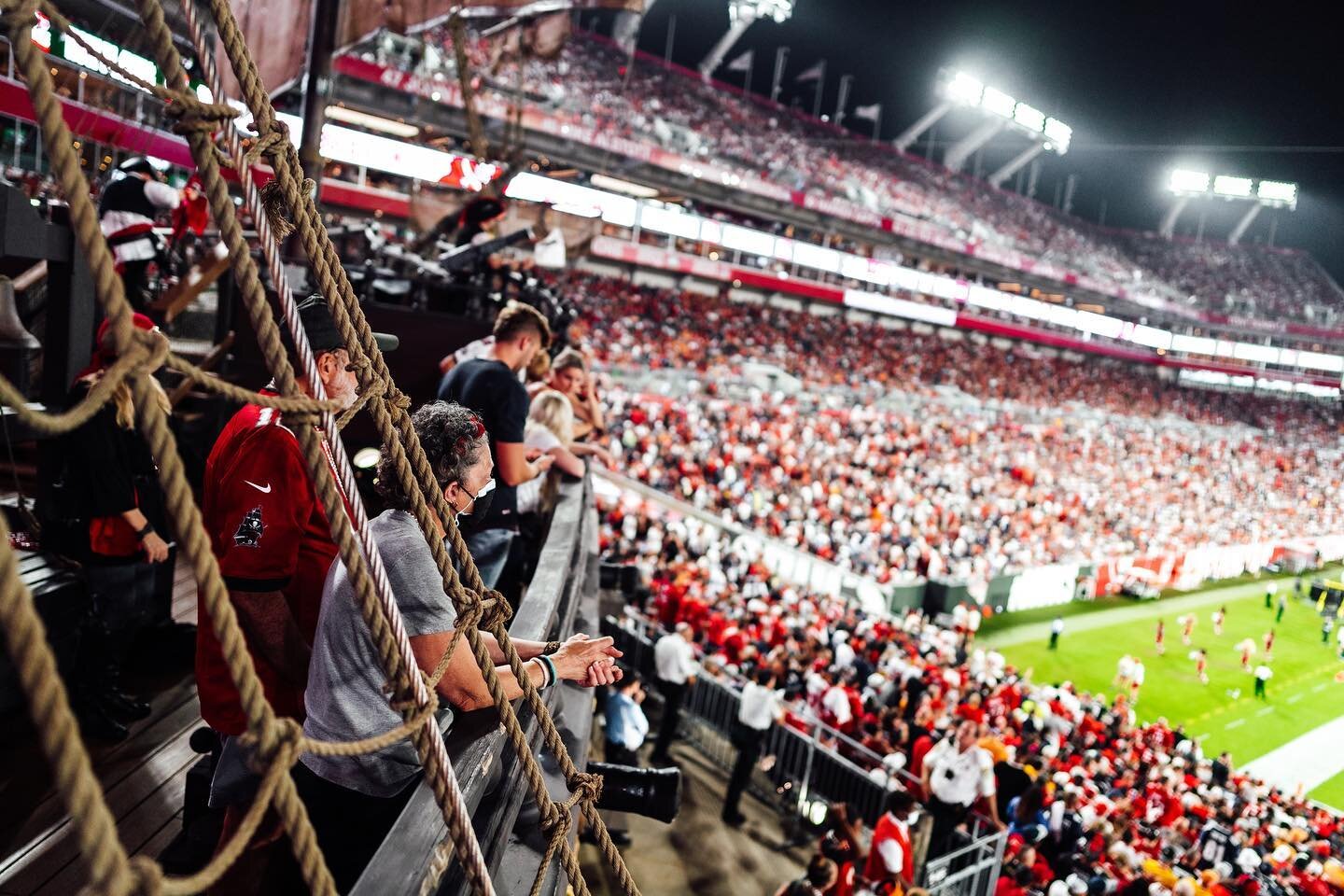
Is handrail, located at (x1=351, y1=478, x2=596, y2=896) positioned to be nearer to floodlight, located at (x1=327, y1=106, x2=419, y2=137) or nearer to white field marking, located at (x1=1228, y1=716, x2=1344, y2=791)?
white field marking, located at (x1=1228, y1=716, x2=1344, y2=791)

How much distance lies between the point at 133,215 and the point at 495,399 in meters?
2.63

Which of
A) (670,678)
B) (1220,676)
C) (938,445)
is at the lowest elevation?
(1220,676)

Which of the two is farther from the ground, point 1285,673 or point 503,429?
point 503,429

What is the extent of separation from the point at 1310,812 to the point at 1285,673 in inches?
489

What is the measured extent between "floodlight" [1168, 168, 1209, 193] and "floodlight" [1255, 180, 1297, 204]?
4144mm

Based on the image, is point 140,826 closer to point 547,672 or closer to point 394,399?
point 547,672

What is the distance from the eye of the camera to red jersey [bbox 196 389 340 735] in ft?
6.80

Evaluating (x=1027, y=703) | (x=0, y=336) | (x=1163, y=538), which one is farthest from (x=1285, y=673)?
(x=0, y=336)

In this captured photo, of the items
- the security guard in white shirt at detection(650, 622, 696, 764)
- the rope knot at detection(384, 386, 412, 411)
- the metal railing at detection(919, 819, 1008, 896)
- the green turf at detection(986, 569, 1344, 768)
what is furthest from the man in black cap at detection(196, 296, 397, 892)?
the green turf at detection(986, 569, 1344, 768)

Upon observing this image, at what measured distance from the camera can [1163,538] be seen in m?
30.7

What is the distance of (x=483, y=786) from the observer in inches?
78.4

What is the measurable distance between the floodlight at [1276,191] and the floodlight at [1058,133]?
1743 centimetres

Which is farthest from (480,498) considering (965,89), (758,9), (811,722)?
(965,89)

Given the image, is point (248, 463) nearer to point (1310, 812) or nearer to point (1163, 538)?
point (1310, 812)
